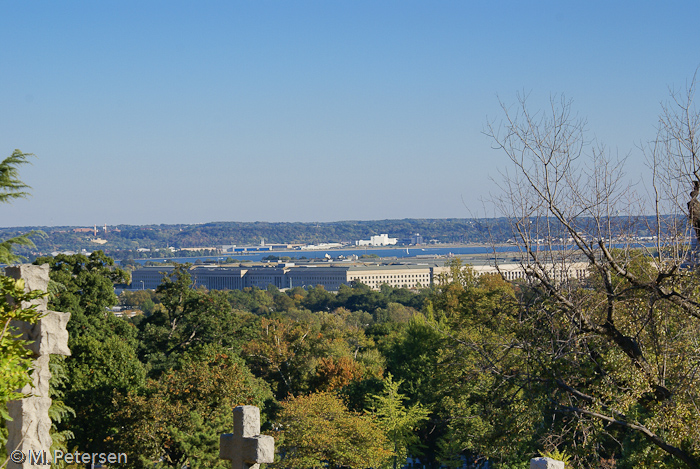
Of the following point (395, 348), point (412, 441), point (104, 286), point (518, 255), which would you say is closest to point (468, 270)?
point (395, 348)

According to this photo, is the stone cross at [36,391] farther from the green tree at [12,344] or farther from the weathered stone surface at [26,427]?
the green tree at [12,344]

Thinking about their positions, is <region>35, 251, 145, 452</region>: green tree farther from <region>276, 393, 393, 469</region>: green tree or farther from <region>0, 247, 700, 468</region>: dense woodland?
<region>276, 393, 393, 469</region>: green tree

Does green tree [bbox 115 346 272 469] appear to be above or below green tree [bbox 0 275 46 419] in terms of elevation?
below

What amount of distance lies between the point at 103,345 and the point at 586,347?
18.5 metres

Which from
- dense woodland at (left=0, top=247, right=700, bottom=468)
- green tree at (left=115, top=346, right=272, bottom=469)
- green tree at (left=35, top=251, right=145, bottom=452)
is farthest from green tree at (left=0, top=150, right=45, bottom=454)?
green tree at (left=35, top=251, right=145, bottom=452)

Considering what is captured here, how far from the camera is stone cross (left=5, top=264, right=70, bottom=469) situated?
716 cm

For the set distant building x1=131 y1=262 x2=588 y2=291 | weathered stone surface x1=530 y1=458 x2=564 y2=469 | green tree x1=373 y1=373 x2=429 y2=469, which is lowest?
distant building x1=131 y1=262 x2=588 y2=291

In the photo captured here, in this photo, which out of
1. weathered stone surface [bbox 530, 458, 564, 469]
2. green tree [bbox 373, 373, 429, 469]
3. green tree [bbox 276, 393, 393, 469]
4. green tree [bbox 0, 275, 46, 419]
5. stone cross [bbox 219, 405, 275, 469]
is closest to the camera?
weathered stone surface [bbox 530, 458, 564, 469]

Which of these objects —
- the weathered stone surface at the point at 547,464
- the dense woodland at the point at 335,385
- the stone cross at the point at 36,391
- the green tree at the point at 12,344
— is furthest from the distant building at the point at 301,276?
the weathered stone surface at the point at 547,464

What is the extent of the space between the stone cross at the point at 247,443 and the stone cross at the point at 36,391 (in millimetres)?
2190

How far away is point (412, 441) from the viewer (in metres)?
→ 29.5

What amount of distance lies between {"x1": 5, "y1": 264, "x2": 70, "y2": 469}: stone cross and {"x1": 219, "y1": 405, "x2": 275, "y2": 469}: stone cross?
219 cm

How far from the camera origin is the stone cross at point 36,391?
716cm

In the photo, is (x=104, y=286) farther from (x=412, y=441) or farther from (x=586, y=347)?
(x=586, y=347)
